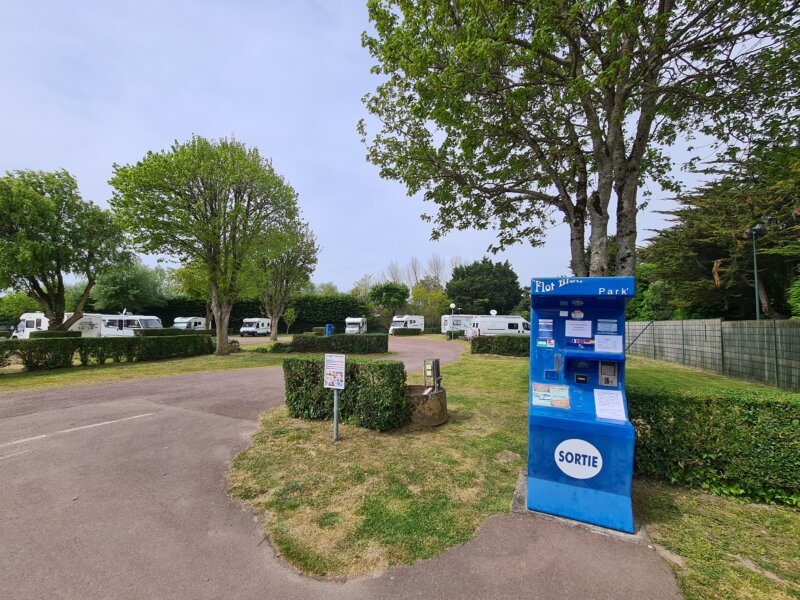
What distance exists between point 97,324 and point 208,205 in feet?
45.5

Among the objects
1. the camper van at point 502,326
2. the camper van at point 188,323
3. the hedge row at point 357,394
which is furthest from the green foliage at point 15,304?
the hedge row at point 357,394

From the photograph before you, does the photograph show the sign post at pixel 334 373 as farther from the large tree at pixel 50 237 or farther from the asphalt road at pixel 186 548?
the large tree at pixel 50 237

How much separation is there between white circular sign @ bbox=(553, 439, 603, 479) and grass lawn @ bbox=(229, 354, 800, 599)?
62 cm

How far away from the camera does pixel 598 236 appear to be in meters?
6.19

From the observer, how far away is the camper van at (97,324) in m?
23.5

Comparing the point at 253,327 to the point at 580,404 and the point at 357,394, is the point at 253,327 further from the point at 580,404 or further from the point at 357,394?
the point at 580,404

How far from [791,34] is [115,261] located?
26787 millimetres

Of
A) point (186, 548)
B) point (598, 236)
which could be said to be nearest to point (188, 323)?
point (186, 548)

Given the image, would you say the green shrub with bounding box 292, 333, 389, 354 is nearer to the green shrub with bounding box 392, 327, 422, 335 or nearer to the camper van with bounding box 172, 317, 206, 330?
the green shrub with bounding box 392, 327, 422, 335

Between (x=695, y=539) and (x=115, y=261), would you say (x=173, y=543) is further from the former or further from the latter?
(x=115, y=261)

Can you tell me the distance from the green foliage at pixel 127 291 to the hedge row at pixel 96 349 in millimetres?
19976

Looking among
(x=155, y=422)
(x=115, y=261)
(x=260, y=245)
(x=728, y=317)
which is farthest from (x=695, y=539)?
(x=115, y=261)

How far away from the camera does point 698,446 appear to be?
12.1 feet

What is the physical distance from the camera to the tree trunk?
6062 millimetres
